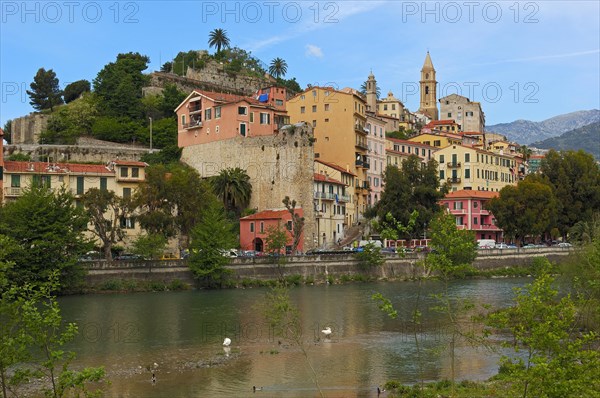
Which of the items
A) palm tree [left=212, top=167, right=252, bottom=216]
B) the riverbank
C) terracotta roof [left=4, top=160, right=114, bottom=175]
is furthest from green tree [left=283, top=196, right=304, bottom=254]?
terracotta roof [left=4, top=160, right=114, bottom=175]

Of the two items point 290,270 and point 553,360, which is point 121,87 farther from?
point 553,360

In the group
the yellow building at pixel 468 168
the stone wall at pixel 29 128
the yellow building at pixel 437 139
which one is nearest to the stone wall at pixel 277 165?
the stone wall at pixel 29 128

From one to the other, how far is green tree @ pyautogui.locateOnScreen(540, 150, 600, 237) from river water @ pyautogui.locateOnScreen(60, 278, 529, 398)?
36.3 m

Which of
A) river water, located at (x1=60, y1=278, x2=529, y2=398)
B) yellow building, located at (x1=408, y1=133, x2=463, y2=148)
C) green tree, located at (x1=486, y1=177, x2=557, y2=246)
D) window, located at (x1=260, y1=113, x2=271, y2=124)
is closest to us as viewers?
river water, located at (x1=60, y1=278, x2=529, y2=398)

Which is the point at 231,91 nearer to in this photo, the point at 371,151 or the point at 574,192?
the point at 371,151

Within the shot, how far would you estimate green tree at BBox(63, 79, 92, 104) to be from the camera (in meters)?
124

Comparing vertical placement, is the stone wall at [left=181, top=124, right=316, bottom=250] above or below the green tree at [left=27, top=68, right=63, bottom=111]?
below

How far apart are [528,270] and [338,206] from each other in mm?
22843

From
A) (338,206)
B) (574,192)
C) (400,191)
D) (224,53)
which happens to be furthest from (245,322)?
(224,53)

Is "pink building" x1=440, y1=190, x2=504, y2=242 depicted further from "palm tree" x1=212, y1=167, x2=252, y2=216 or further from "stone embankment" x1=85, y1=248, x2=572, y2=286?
"palm tree" x1=212, y1=167, x2=252, y2=216

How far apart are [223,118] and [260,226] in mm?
16239

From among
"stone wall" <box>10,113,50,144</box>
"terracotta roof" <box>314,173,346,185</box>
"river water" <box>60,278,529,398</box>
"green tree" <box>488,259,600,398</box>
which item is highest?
"stone wall" <box>10,113,50,144</box>

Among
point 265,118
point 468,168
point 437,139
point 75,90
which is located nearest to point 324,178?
point 265,118

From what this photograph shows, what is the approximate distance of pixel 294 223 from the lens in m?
81.0
